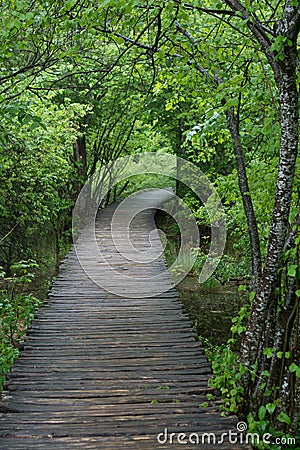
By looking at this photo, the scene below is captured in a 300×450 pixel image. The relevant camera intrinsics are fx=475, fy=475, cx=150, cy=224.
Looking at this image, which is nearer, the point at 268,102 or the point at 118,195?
the point at 268,102

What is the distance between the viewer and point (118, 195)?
15.9 m

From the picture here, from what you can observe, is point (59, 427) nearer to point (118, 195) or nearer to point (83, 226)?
point (83, 226)

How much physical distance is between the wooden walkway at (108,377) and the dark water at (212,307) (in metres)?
2.08

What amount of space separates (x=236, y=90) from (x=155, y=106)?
22.9ft

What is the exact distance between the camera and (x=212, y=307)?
8.79 metres

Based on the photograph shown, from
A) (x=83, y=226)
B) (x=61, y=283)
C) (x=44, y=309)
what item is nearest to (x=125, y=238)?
(x=83, y=226)

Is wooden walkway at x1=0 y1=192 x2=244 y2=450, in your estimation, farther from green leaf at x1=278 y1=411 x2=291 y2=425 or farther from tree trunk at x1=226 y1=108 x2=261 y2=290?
tree trunk at x1=226 y1=108 x2=261 y2=290
